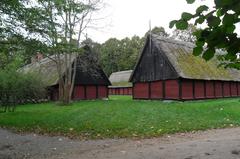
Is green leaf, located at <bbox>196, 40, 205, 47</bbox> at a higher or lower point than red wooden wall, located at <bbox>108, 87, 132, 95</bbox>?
higher

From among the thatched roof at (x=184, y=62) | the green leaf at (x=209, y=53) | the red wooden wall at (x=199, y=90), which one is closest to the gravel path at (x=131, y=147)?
the green leaf at (x=209, y=53)

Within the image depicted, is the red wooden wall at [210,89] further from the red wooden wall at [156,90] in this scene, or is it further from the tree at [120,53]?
the tree at [120,53]

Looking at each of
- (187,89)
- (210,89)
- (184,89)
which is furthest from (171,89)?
(210,89)

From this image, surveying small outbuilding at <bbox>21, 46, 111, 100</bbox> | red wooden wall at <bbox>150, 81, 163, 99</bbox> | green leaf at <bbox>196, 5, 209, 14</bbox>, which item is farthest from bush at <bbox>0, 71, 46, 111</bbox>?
green leaf at <bbox>196, 5, 209, 14</bbox>

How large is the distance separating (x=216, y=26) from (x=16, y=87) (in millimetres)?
27316

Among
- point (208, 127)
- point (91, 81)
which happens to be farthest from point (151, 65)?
point (208, 127)

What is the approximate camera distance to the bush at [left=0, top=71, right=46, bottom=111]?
25.9 meters

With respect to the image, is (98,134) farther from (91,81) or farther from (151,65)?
(91,81)

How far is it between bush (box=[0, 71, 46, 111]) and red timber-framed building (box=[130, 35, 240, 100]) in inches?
425

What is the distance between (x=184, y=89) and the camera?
31.5 meters

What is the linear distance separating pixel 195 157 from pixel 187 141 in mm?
3030

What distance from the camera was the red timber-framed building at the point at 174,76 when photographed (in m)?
31.8

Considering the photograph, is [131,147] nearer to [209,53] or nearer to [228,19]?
[209,53]

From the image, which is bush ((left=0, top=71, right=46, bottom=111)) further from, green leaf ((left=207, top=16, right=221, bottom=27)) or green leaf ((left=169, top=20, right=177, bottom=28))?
green leaf ((left=207, top=16, right=221, bottom=27))
